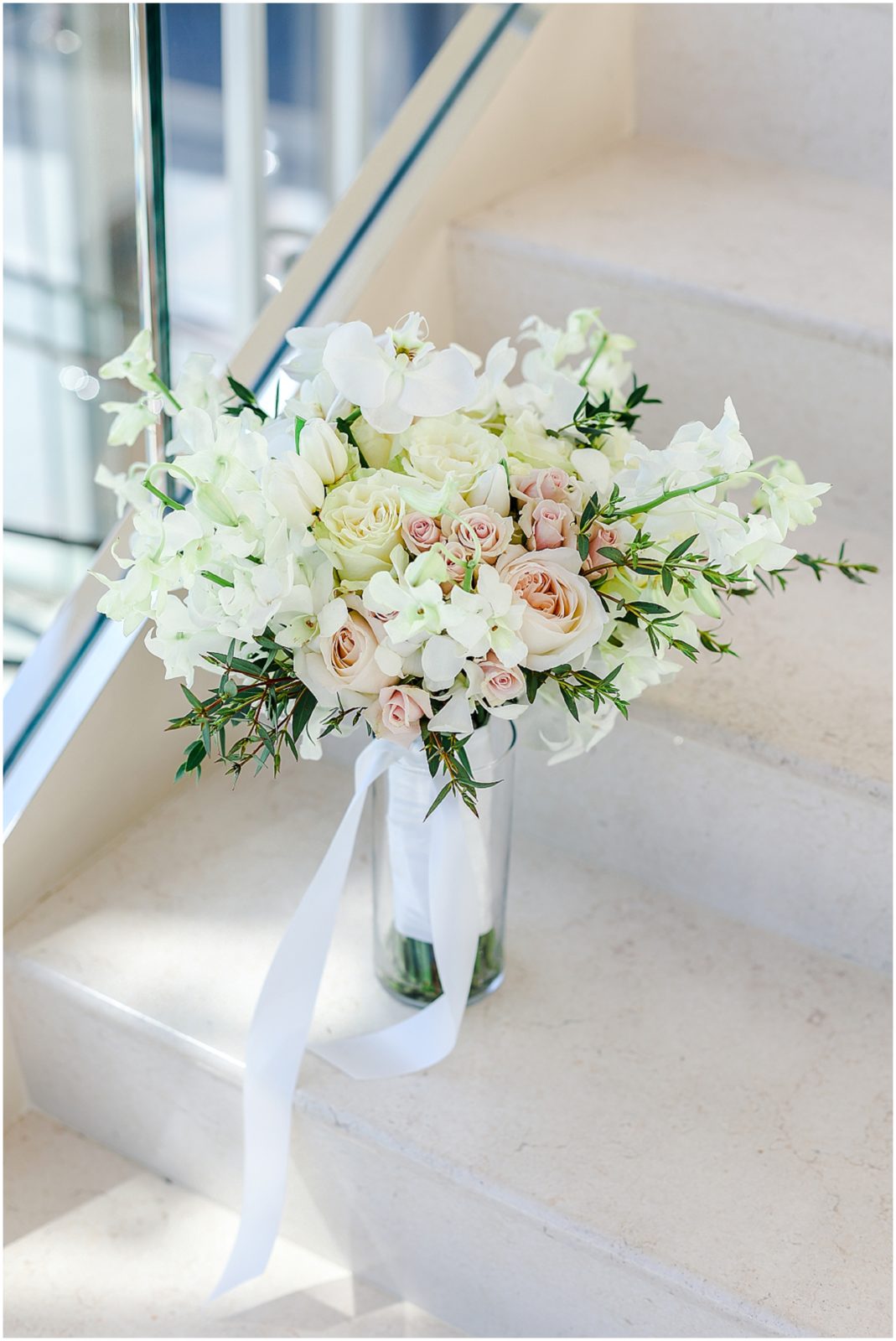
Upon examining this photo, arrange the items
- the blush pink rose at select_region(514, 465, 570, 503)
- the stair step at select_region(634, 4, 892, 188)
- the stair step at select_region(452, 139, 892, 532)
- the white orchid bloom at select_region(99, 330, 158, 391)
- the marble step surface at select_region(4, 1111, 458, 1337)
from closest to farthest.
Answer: the blush pink rose at select_region(514, 465, 570, 503) < the white orchid bloom at select_region(99, 330, 158, 391) < the marble step surface at select_region(4, 1111, 458, 1337) < the stair step at select_region(452, 139, 892, 532) < the stair step at select_region(634, 4, 892, 188)

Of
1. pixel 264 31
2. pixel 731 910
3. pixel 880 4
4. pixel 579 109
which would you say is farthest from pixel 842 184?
pixel 264 31

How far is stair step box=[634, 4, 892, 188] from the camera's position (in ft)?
4.98

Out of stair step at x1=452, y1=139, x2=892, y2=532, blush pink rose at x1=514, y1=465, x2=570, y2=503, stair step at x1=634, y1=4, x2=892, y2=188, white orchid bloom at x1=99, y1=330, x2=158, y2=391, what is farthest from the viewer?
stair step at x1=634, y1=4, x2=892, y2=188

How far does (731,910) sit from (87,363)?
29.1 inches

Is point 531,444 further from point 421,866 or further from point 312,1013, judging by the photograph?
point 312,1013

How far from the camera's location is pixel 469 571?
0.72 m

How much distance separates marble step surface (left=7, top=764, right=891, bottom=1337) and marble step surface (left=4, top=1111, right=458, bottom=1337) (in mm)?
19

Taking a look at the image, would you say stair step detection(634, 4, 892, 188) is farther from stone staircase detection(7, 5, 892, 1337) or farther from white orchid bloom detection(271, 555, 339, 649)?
white orchid bloom detection(271, 555, 339, 649)

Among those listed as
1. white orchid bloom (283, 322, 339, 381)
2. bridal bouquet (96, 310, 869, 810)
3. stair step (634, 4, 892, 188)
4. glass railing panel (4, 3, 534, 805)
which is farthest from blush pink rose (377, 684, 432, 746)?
stair step (634, 4, 892, 188)

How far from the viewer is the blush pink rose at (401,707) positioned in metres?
0.77

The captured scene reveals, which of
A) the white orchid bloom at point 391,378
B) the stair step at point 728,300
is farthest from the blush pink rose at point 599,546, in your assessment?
the stair step at point 728,300

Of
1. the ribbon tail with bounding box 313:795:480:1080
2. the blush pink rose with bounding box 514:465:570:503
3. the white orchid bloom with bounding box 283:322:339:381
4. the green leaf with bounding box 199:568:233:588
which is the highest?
the white orchid bloom with bounding box 283:322:339:381

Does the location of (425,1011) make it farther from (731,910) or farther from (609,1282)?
(731,910)

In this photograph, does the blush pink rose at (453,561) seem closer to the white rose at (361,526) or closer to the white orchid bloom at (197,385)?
the white rose at (361,526)
